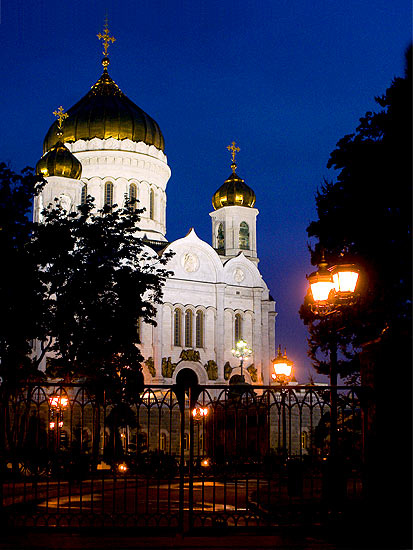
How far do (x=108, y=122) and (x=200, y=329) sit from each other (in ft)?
50.3

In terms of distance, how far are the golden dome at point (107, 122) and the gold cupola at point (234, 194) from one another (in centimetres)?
566

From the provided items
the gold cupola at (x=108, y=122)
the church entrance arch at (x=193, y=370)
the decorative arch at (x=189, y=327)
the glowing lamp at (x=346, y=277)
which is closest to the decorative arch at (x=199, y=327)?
the decorative arch at (x=189, y=327)

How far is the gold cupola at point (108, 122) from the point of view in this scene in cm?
5306

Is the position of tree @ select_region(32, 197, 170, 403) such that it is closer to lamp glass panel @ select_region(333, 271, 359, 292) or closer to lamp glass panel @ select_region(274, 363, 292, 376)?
lamp glass panel @ select_region(274, 363, 292, 376)

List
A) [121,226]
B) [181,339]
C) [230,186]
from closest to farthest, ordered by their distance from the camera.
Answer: [121,226], [181,339], [230,186]

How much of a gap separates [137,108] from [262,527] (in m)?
46.6

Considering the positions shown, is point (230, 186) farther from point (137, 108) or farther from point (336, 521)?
point (336, 521)

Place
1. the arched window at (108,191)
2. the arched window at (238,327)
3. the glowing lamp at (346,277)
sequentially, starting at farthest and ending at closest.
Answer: the arched window at (108,191) → the arched window at (238,327) → the glowing lamp at (346,277)

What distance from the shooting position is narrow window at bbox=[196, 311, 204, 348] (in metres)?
50.2

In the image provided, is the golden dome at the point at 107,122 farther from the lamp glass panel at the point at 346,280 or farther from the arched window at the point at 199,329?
the lamp glass panel at the point at 346,280

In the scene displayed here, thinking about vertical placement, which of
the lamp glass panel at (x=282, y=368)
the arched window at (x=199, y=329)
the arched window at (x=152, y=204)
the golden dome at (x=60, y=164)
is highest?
the golden dome at (x=60, y=164)

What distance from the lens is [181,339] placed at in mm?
49469

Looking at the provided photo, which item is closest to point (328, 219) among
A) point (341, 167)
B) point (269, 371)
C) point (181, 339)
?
point (341, 167)

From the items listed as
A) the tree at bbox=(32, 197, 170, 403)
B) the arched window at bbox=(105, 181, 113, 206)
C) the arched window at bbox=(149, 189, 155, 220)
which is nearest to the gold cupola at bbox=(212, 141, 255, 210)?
the arched window at bbox=(149, 189, 155, 220)
